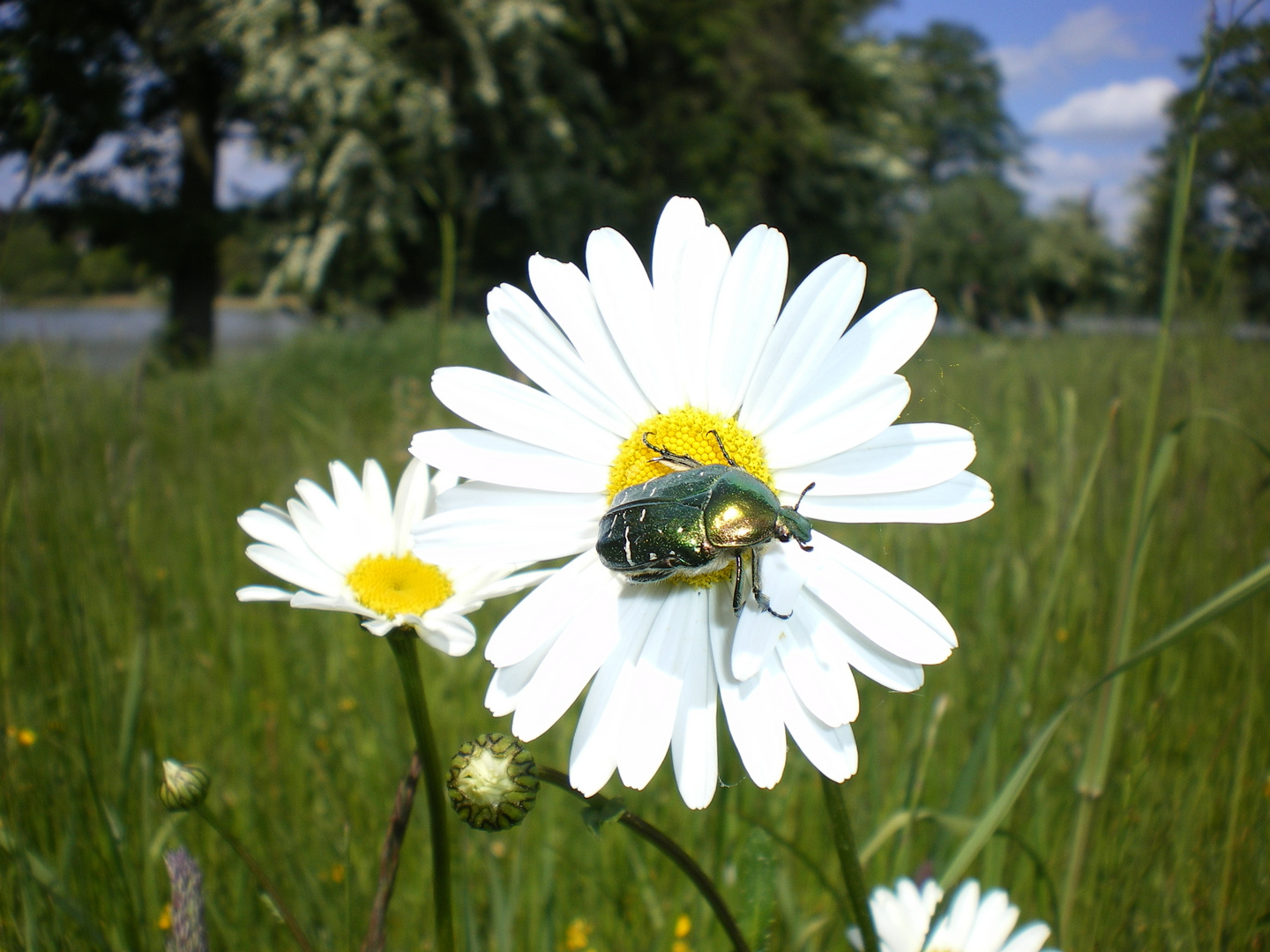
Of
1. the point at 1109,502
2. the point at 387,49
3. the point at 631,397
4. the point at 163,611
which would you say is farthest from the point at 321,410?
the point at 387,49

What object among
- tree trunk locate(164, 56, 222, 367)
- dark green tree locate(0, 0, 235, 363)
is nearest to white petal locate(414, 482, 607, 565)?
dark green tree locate(0, 0, 235, 363)

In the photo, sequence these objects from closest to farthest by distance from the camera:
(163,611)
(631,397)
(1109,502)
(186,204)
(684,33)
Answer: (631,397), (163,611), (1109,502), (186,204), (684,33)

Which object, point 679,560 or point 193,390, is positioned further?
point 193,390

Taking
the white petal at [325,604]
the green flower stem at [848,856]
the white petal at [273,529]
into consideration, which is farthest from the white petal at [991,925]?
the white petal at [273,529]

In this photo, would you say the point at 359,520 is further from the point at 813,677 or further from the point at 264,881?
the point at 813,677

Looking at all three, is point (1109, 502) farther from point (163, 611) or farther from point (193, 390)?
point (193, 390)

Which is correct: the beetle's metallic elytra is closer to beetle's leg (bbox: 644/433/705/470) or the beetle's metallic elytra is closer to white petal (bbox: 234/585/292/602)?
beetle's leg (bbox: 644/433/705/470)
